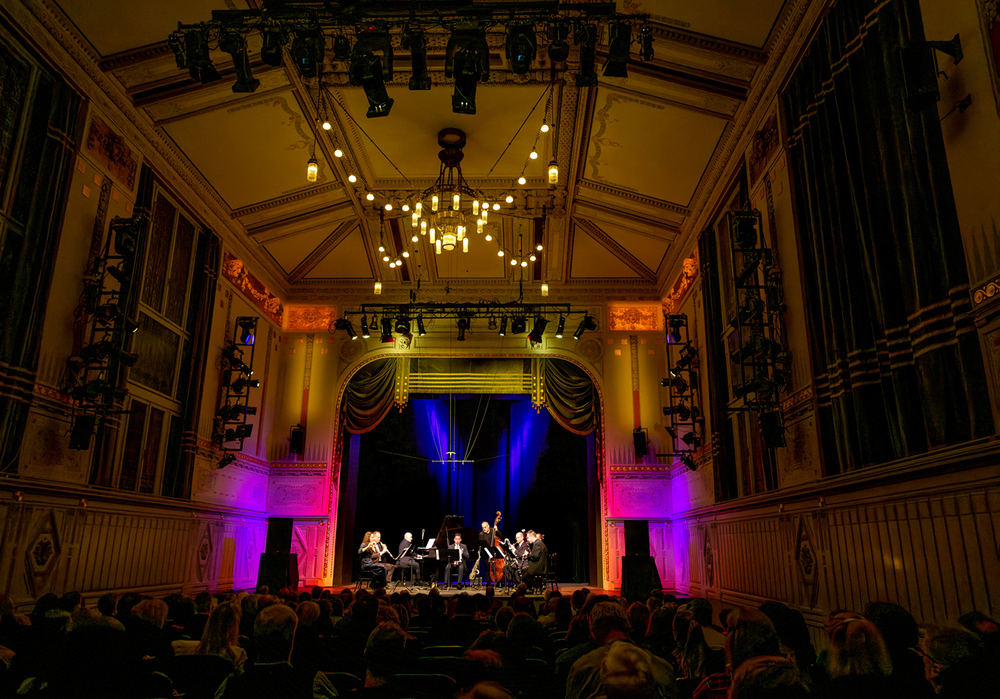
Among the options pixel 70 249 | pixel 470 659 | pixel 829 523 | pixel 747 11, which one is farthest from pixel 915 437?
pixel 70 249

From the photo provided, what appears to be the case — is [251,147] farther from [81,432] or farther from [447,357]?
[447,357]

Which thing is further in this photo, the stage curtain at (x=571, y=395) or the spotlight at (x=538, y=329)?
the stage curtain at (x=571, y=395)

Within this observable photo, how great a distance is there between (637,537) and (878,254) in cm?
688

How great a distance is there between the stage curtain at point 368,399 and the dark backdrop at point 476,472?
7.45 feet

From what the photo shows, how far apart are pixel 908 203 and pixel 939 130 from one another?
1.72ft

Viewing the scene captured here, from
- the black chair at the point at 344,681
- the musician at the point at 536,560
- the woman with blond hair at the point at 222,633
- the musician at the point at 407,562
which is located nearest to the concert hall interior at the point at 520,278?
the musician at the point at 407,562

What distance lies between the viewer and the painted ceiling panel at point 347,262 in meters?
13.2

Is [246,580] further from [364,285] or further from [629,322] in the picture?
[629,322]

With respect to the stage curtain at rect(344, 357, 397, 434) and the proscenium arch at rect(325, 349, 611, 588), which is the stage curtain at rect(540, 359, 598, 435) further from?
the stage curtain at rect(344, 357, 397, 434)

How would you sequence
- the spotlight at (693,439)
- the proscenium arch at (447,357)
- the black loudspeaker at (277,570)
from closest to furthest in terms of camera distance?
1. the black loudspeaker at (277,570)
2. the spotlight at (693,439)
3. the proscenium arch at (447,357)

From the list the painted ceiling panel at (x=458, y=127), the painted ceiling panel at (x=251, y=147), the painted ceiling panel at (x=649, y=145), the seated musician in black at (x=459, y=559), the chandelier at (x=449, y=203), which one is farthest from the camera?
the seated musician in black at (x=459, y=559)

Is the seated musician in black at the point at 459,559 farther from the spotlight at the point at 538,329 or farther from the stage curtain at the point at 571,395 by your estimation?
the spotlight at the point at 538,329

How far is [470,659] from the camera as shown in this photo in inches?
97.2

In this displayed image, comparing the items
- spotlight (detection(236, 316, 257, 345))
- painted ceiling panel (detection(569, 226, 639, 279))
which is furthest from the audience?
painted ceiling panel (detection(569, 226, 639, 279))
